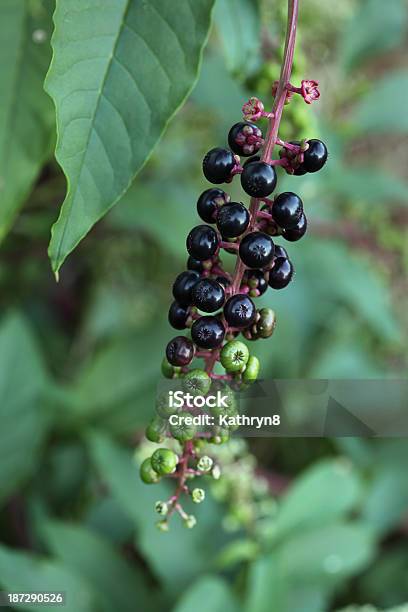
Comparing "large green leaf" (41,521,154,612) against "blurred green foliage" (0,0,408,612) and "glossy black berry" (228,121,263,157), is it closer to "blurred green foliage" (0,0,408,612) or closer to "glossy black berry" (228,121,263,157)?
"blurred green foliage" (0,0,408,612)

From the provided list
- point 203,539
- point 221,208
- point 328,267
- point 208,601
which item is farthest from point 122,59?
point 328,267

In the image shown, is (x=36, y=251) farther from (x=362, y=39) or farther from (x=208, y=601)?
(x=362, y=39)

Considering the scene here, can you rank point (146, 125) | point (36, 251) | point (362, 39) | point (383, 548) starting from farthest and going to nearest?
point (362, 39)
point (383, 548)
point (36, 251)
point (146, 125)

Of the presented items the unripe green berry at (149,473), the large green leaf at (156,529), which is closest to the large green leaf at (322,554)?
the large green leaf at (156,529)

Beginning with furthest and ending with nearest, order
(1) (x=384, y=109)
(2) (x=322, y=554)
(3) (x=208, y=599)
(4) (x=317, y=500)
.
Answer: (1) (x=384, y=109) → (4) (x=317, y=500) → (2) (x=322, y=554) → (3) (x=208, y=599)

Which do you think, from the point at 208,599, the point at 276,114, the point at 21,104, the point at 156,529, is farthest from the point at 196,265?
the point at 156,529

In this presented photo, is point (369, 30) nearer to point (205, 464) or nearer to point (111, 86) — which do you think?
point (111, 86)
